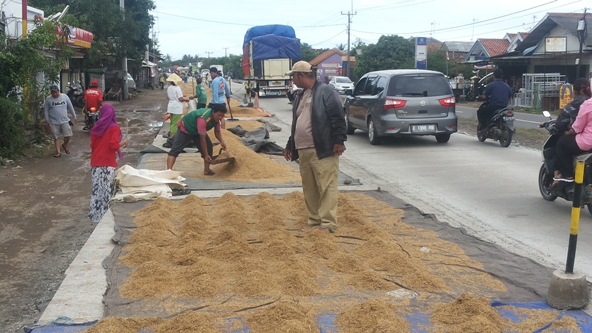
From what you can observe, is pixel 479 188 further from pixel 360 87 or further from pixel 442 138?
pixel 360 87

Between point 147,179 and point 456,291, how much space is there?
5090 millimetres

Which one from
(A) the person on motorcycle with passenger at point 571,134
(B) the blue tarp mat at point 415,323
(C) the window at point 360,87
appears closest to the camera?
(B) the blue tarp mat at point 415,323

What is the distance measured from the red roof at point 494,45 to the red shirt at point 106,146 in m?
48.9

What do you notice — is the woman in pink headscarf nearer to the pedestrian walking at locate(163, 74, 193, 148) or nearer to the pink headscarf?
the pink headscarf

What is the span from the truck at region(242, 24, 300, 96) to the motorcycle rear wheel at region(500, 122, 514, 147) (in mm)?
22734

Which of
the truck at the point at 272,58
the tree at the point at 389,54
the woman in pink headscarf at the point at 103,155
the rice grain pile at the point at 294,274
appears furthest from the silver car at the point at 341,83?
the rice grain pile at the point at 294,274

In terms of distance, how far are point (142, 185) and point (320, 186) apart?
2.95 metres

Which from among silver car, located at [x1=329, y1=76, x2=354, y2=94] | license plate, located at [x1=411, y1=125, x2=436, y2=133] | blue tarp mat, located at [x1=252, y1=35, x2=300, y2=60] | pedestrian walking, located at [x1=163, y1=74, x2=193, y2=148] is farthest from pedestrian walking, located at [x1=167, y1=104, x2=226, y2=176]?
silver car, located at [x1=329, y1=76, x2=354, y2=94]

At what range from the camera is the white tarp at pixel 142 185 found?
28.0ft

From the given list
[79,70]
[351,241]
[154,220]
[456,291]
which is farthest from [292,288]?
[79,70]

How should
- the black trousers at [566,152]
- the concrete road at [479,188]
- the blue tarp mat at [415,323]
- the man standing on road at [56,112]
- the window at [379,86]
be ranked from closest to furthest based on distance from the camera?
1. the blue tarp mat at [415,323]
2. the concrete road at [479,188]
3. the black trousers at [566,152]
4. the man standing on road at [56,112]
5. the window at [379,86]

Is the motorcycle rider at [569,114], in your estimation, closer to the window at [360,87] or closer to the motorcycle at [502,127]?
the motorcycle at [502,127]

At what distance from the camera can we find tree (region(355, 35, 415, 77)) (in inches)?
2312

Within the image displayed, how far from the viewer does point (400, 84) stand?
→ 15133 mm
